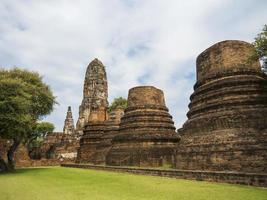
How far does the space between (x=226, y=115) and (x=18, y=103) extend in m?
11.0

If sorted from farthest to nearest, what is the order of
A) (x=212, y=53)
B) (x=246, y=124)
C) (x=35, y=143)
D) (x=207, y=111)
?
(x=35, y=143) < (x=212, y=53) < (x=207, y=111) < (x=246, y=124)

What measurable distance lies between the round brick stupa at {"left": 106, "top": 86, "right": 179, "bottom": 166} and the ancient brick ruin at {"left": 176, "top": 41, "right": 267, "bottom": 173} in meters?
3.48

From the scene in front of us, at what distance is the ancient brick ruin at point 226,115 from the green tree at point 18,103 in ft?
29.6

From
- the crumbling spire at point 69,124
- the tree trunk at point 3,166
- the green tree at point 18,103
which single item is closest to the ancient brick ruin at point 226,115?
the green tree at point 18,103

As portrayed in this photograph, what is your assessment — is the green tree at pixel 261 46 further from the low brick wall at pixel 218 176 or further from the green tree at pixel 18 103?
the green tree at pixel 18 103

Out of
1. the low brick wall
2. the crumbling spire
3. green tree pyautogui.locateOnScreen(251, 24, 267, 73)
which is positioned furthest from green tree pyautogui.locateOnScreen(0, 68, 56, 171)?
the crumbling spire

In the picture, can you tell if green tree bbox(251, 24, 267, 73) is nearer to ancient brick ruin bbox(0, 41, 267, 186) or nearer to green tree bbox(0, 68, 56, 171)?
ancient brick ruin bbox(0, 41, 267, 186)

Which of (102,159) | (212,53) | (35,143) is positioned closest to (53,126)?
(35,143)

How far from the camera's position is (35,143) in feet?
129

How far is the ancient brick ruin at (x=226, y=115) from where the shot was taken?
9141mm

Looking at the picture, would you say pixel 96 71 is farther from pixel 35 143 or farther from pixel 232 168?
pixel 232 168

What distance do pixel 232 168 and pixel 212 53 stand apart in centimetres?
499

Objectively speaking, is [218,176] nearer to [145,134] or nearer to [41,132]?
[145,134]

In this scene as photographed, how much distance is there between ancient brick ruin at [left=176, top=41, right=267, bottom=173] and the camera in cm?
914
